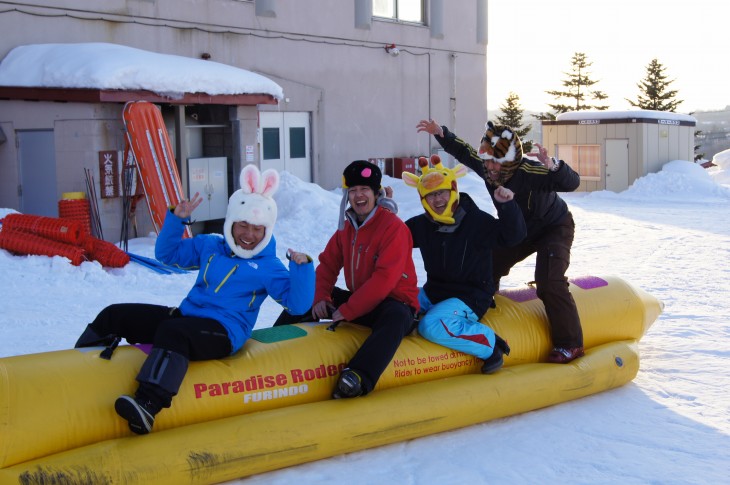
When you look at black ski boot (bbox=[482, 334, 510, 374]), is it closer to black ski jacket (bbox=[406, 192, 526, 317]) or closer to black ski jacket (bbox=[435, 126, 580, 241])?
black ski jacket (bbox=[406, 192, 526, 317])

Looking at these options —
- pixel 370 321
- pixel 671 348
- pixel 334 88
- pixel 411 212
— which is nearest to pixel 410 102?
pixel 334 88

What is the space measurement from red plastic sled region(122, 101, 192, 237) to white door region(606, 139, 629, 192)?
1348 centimetres

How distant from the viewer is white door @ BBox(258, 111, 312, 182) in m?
16.0

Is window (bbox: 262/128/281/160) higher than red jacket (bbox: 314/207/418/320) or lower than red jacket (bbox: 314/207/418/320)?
higher

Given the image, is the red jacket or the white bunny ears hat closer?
the white bunny ears hat

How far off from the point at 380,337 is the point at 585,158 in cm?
1883

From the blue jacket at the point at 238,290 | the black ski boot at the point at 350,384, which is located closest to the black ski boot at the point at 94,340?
the blue jacket at the point at 238,290

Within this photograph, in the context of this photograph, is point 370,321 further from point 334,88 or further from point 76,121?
point 334,88

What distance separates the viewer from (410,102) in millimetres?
20078

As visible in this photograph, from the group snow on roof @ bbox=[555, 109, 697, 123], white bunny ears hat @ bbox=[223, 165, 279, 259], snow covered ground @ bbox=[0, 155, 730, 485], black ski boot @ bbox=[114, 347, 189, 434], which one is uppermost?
snow on roof @ bbox=[555, 109, 697, 123]

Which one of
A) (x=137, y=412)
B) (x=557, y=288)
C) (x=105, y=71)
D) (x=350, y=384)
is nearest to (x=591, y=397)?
(x=557, y=288)

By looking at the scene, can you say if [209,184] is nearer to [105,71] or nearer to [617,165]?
[105,71]

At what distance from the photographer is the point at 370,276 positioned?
522cm

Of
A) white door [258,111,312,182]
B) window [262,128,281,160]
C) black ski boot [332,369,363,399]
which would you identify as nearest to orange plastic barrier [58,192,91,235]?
white door [258,111,312,182]
